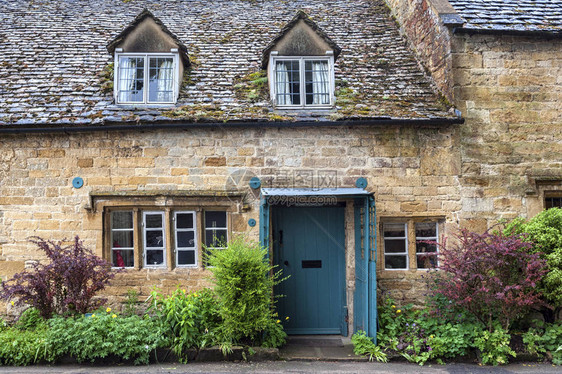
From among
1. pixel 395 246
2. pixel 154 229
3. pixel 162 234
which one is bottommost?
pixel 395 246

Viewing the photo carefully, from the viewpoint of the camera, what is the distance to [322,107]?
830cm

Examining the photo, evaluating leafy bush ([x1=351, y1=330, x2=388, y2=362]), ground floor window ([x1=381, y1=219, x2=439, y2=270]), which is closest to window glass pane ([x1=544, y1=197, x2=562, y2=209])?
ground floor window ([x1=381, y1=219, x2=439, y2=270])

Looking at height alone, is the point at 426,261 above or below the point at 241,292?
above

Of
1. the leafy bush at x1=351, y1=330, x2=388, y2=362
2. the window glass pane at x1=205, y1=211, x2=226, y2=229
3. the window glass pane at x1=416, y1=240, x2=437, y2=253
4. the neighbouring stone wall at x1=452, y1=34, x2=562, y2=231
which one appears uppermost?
the neighbouring stone wall at x1=452, y1=34, x2=562, y2=231

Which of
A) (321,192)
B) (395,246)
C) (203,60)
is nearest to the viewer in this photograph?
(321,192)

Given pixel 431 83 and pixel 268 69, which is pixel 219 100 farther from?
pixel 431 83

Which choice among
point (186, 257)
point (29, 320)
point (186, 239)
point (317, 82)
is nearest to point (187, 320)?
point (186, 257)

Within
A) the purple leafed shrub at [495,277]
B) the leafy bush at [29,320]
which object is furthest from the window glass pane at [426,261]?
the leafy bush at [29,320]

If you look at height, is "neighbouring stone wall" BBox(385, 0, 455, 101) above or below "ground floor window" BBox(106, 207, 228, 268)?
above

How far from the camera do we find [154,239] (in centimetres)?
802

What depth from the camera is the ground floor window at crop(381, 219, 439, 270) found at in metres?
8.02

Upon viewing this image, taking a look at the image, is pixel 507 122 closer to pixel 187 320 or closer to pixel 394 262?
pixel 394 262

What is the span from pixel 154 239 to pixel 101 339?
2227 mm

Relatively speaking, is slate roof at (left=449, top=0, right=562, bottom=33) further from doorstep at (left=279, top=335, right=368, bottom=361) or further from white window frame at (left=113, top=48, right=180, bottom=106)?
doorstep at (left=279, top=335, right=368, bottom=361)
